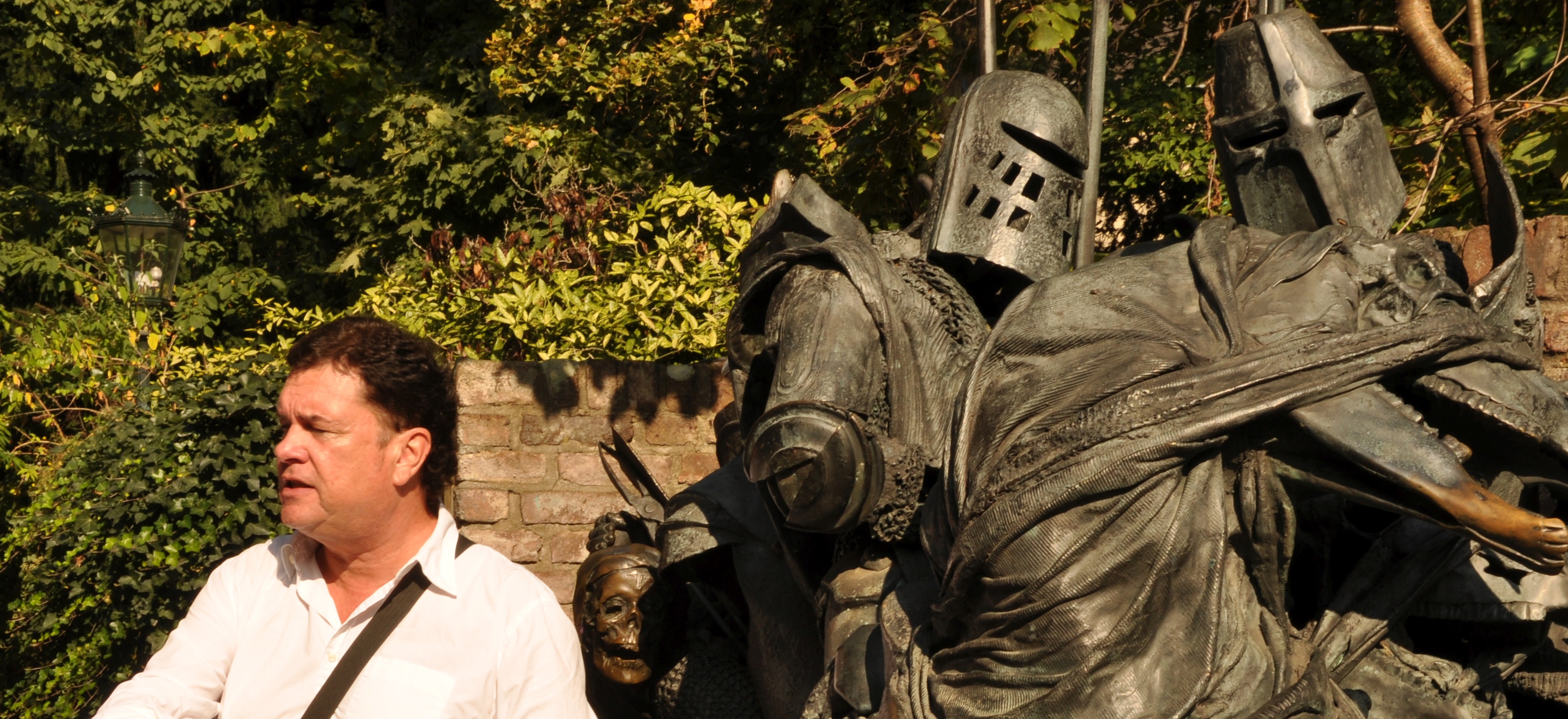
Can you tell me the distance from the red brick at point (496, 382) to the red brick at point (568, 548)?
53 cm

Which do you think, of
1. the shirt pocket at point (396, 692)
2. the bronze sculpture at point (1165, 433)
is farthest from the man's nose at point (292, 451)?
the bronze sculpture at point (1165, 433)

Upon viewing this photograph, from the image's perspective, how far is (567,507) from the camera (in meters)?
5.71

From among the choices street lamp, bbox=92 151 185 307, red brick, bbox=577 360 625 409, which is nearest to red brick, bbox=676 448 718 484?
red brick, bbox=577 360 625 409

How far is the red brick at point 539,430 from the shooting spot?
5.66 metres

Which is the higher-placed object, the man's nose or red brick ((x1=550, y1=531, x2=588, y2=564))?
the man's nose

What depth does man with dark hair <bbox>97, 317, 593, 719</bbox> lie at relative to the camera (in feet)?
7.47

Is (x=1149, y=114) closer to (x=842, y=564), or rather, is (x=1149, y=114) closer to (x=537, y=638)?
(x=842, y=564)

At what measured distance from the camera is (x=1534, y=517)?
103 inches

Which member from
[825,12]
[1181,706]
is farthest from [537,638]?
[825,12]

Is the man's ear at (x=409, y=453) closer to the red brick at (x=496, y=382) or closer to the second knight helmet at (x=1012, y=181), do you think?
the second knight helmet at (x=1012, y=181)

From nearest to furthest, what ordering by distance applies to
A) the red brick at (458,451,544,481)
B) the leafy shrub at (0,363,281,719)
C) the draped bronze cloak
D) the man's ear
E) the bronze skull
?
the man's ear → the draped bronze cloak → the bronze skull → the leafy shrub at (0,363,281,719) → the red brick at (458,451,544,481)

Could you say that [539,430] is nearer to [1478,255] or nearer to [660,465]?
[660,465]

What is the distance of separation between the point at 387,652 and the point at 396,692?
0.07m

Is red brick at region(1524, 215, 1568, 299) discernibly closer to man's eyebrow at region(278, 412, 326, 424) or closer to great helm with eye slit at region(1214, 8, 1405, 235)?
great helm with eye slit at region(1214, 8, 1405, 235)
